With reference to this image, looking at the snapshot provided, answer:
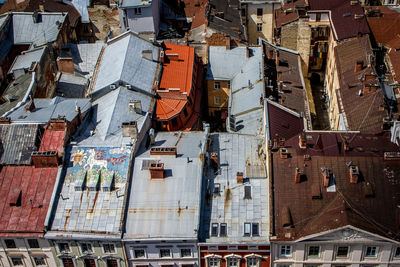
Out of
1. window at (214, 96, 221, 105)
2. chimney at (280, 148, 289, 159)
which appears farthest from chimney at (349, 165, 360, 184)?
window at (214, 96, 221, 105)

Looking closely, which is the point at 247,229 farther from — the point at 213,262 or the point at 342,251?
the point at 342,251

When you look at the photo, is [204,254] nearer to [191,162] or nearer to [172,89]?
[191,162]

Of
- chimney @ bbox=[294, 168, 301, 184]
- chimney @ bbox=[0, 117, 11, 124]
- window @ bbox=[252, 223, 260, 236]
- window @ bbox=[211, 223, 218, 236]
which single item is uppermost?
chimney @ bbox=[0, 117, 11, 124]

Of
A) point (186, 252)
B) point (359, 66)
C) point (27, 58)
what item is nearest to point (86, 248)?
point (186, 252)

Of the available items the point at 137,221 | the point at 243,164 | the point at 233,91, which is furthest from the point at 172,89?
the point at 137,221

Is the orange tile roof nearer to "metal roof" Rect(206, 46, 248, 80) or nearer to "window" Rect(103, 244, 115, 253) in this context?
"metal roof" Rect(206, 46, 248, 80)
